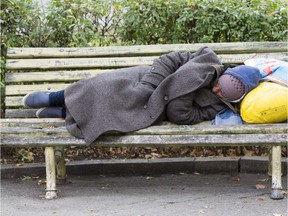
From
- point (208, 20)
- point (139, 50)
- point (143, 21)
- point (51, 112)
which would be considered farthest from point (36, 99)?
point (208, 20)

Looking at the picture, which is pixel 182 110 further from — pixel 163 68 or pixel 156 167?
pixel 156 167

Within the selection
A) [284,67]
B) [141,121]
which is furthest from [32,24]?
[284,67]

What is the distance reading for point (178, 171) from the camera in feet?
16.8

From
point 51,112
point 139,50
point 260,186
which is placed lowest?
point 260,186

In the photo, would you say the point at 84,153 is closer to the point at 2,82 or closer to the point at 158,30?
the point at 2,82

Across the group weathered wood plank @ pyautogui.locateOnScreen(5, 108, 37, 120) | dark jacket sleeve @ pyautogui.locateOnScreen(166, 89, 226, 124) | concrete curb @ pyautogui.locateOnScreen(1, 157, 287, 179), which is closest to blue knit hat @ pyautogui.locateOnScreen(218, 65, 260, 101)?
dark jacket sleeve @ pyautogui.locateOnScreen(166, 89, 226, 124)

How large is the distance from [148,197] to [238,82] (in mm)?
1102

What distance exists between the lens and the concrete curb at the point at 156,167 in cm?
507

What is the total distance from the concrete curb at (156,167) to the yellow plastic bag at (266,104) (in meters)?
0.97

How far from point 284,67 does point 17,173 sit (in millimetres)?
2502

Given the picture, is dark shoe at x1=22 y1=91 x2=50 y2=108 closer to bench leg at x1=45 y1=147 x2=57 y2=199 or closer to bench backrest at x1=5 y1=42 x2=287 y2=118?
bench backrest at x1=5 y1=42 x2=287 y2=118

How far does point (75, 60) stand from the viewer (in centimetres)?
509

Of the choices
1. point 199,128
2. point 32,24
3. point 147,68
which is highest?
point 32,24

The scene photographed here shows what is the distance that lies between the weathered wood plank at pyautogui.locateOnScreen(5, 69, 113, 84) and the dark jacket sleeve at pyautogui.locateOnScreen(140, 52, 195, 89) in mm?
786
